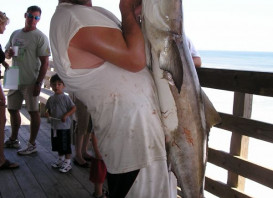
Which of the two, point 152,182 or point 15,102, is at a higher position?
point 152,182

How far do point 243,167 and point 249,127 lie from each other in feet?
1.09

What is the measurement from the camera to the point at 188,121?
1.39 metres

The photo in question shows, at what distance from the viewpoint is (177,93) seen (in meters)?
1.37

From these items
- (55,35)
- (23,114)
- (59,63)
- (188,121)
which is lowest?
(23,114)

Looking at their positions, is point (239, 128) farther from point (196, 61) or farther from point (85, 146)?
point (85, 146)

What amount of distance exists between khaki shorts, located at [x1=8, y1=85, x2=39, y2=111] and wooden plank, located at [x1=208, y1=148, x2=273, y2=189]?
269cm

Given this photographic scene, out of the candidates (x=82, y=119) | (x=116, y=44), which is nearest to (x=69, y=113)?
(x=82, y=119)

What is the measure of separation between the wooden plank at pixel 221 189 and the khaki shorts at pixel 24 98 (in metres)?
2.69

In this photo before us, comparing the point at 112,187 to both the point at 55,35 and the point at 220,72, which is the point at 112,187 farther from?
the point at 220,72

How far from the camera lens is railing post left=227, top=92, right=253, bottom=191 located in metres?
2.38

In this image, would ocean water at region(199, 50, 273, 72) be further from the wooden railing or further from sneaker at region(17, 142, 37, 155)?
the wooden railing

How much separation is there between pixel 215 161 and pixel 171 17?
1610mm

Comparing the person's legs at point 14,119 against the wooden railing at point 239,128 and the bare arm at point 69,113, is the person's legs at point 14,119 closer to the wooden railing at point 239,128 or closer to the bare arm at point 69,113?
the bare arm at point 69,113

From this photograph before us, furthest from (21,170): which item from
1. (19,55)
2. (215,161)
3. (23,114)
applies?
(23,114)
